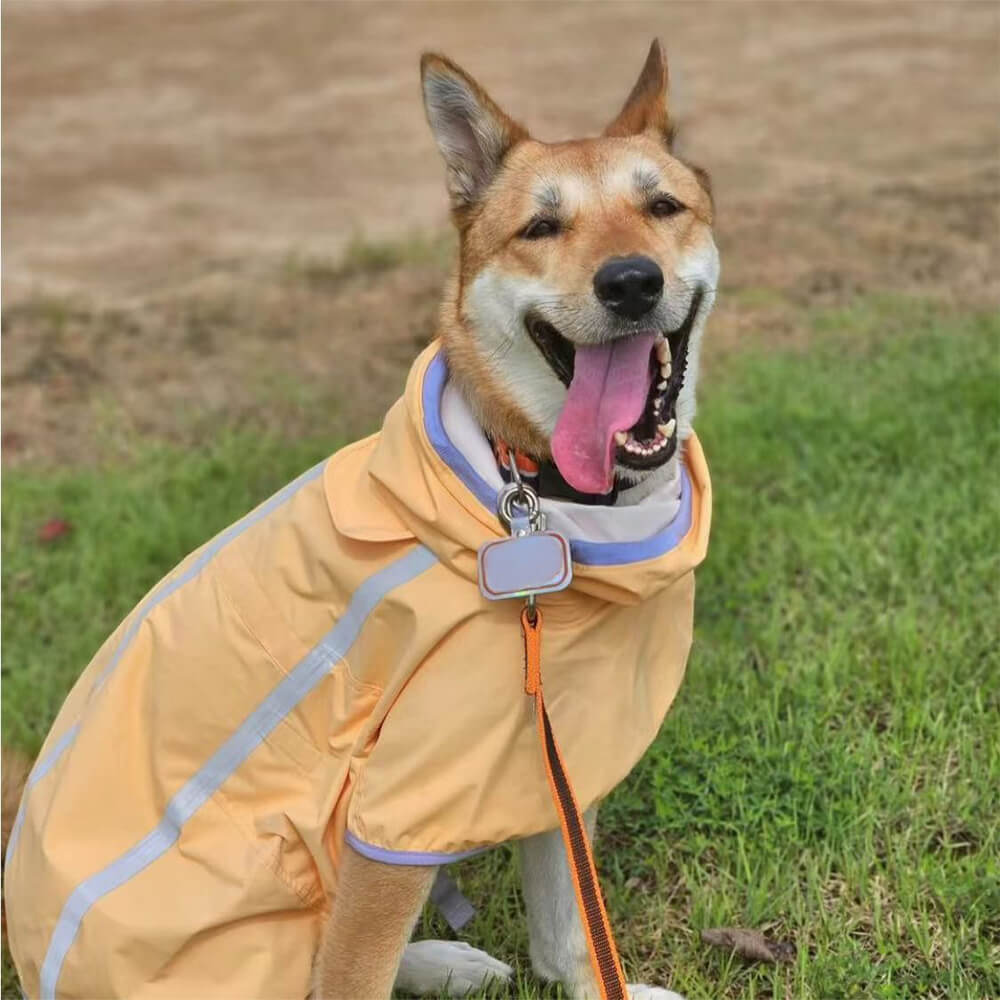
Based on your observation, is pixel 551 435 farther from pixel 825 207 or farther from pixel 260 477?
pixel 825 207

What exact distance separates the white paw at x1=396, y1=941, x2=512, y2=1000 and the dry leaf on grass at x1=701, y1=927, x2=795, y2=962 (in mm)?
508

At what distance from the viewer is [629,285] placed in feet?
8.41

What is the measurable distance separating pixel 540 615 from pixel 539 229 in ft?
3.02

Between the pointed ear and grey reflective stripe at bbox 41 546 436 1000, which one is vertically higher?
the pointed ear

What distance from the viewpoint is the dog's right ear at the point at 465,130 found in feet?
9.45

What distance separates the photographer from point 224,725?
2594 mm

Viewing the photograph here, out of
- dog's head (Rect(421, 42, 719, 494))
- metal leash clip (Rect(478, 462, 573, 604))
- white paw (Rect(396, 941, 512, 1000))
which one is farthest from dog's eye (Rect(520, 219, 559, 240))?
white paw (Rect(396, 941, 512, 1000))

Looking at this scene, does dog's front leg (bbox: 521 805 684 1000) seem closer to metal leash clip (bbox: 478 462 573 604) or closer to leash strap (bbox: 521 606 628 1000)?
leash strap (bbox: 521 606 628 1000)

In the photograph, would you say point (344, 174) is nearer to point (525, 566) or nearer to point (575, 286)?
point (575, 286)

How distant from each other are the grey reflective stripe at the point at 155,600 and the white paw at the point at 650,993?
55.4 inches

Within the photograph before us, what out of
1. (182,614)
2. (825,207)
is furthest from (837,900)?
(825,207)

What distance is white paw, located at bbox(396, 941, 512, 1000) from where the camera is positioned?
297cm

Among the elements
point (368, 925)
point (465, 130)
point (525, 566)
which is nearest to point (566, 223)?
point (465, 130)

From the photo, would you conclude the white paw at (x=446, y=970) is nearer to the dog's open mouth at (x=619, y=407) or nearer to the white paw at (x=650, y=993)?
the white paw at (x=650, y=993)
